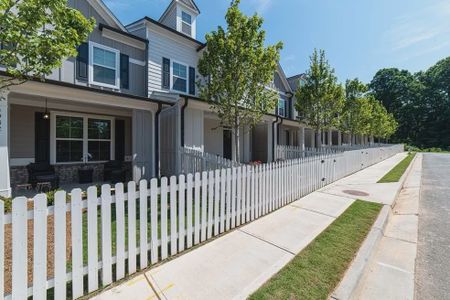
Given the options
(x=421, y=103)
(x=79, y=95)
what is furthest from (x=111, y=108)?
(x=421, y=103)

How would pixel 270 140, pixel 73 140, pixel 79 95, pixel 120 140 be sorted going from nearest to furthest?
pixel 79 95 → pixel 73 140 → pixel 120 140 → pixel 270 140

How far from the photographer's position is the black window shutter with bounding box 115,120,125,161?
11784 millimetres

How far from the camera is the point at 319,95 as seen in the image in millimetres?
12961

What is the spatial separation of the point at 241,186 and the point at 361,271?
2.61 m

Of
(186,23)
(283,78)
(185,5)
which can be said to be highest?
(185,5)

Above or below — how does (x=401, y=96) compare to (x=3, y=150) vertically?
above

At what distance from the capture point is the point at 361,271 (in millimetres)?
3453

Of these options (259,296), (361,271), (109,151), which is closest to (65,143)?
(109,151)

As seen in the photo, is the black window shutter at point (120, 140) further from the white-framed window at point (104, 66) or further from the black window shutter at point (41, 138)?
the black window shutter at point (41, 138)

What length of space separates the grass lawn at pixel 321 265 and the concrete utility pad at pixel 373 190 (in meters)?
2.62

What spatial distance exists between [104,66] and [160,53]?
10.1 feet

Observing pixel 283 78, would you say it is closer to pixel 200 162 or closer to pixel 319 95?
pixel 319 95

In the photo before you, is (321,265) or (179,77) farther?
(179,77)

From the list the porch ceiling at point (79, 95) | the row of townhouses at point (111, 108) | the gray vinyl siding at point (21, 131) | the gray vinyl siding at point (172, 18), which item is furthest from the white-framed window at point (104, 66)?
the gray vinyl siding at point (172, 18)
